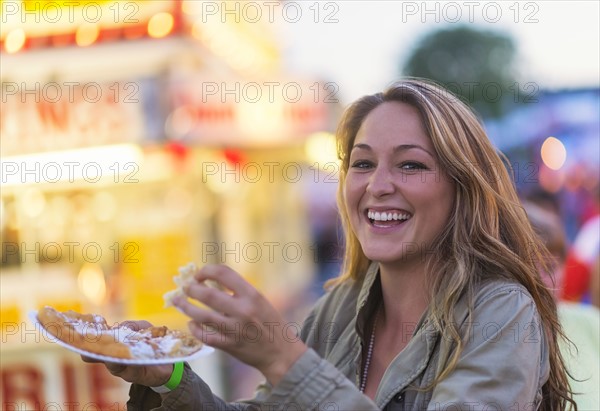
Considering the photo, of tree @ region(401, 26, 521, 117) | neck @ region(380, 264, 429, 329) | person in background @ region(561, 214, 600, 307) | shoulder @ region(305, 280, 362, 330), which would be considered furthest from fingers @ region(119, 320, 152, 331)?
tree @ region(401, 26, 521, 117)

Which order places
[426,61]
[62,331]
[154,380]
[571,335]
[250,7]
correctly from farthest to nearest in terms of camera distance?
[426,61] < [250,7] < [571,335] < [154,380] < [62,331]

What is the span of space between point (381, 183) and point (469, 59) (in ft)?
179

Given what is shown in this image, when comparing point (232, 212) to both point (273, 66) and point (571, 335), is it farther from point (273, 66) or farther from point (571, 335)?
point (273, 66)

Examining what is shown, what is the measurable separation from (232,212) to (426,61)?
4541cm

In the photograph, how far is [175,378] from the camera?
2094 millimetres

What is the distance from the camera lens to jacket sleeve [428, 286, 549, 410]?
176cm

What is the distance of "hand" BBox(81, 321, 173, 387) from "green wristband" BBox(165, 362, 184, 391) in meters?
0.01

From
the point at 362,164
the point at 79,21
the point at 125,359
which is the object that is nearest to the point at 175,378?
the point at 125,359

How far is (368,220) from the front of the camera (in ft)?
7.07

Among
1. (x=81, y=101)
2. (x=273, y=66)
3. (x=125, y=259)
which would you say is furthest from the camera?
(x=273, y=66)

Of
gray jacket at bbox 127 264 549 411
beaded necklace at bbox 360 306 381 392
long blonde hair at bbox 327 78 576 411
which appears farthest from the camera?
beaded necklace at bbox 360 306 381 392

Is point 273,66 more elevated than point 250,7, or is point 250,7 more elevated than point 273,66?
point 250,7

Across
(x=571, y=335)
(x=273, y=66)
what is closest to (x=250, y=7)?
(x=273, y=66)

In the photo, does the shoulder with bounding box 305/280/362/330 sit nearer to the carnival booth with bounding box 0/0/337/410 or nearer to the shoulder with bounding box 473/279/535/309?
the shoulder with bounding box 473/279/535/309
